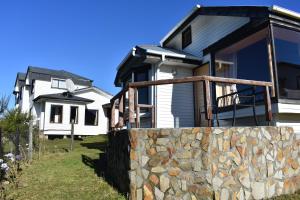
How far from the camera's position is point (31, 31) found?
636 inches

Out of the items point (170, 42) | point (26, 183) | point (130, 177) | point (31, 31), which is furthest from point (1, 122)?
point (130, 177)

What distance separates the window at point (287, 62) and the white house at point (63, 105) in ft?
58.5

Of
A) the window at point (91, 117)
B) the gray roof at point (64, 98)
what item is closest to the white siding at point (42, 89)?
the gray roof at point (64, 98)

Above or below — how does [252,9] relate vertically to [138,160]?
above

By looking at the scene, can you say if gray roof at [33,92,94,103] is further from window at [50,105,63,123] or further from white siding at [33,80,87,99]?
white siding at [33,80,87,99]

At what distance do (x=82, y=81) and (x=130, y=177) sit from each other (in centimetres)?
2644

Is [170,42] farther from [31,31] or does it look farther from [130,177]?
[130,177]

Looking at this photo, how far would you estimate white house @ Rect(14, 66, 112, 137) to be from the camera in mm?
22359

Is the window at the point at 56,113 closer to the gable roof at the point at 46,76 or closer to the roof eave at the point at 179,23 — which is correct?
the gable roof at the point at 46,76

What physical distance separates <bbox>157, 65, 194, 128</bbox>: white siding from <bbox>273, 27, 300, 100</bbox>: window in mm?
4322

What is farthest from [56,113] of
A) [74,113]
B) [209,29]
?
[209,29]

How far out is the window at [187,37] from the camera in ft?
41.9

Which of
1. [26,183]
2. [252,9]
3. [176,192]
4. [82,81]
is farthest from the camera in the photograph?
[82,81]

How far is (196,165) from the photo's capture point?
16.6 feet
